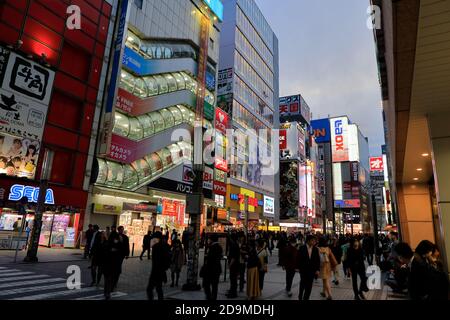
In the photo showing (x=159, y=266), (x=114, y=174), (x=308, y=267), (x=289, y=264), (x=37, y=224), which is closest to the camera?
(x=159, y=266)

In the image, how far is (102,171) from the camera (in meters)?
25.6

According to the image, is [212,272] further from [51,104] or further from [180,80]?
[180,80]

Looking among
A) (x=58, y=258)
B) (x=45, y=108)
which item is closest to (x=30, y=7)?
(x=45, y=108)

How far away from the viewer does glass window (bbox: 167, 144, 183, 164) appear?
110ft

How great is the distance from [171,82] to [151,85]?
337cm

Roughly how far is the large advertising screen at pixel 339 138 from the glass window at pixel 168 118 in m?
106

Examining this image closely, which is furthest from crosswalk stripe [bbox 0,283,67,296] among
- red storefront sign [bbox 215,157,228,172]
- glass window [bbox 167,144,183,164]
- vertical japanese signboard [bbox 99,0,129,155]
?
red storefront sign [bbox 215,157,228,172]

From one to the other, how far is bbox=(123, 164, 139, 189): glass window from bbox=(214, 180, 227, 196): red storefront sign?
1413 centimetres

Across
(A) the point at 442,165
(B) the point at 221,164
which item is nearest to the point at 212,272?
(A) the point at 442,165

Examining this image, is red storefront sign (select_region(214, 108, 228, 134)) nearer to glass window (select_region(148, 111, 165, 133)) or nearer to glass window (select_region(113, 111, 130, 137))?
glass window (select_region(148, 111, 165, 133))

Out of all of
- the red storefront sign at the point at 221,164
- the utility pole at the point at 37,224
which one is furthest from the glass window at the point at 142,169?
the red storefront sign at the point at 221,164

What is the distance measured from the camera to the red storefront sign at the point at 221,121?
139 feet
